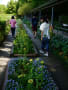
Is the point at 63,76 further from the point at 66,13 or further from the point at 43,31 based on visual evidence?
the point at 66,13

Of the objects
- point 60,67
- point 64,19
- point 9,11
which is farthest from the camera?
point 9,11

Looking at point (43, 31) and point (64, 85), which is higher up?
point (43, 31)

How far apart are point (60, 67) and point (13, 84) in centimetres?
186

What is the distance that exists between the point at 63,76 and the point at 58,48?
6.96ft

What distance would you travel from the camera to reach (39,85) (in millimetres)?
3316

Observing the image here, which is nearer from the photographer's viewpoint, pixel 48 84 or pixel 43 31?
pixel 48 84

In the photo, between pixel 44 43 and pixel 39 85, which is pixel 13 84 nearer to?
pixel 39 85

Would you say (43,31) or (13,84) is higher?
(43,31)

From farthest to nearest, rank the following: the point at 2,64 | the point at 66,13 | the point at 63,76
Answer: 1. the point at 66,13
2. the point at 2,64
3. the point at 63,76

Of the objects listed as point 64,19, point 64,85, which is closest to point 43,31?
point 64,85

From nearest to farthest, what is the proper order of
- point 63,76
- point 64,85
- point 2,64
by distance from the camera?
1. point 64,85
2. point 63,76
3. point 2,64

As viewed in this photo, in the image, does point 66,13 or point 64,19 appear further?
point 66,13

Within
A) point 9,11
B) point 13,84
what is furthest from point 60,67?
point 9,11

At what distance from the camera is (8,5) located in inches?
3425
